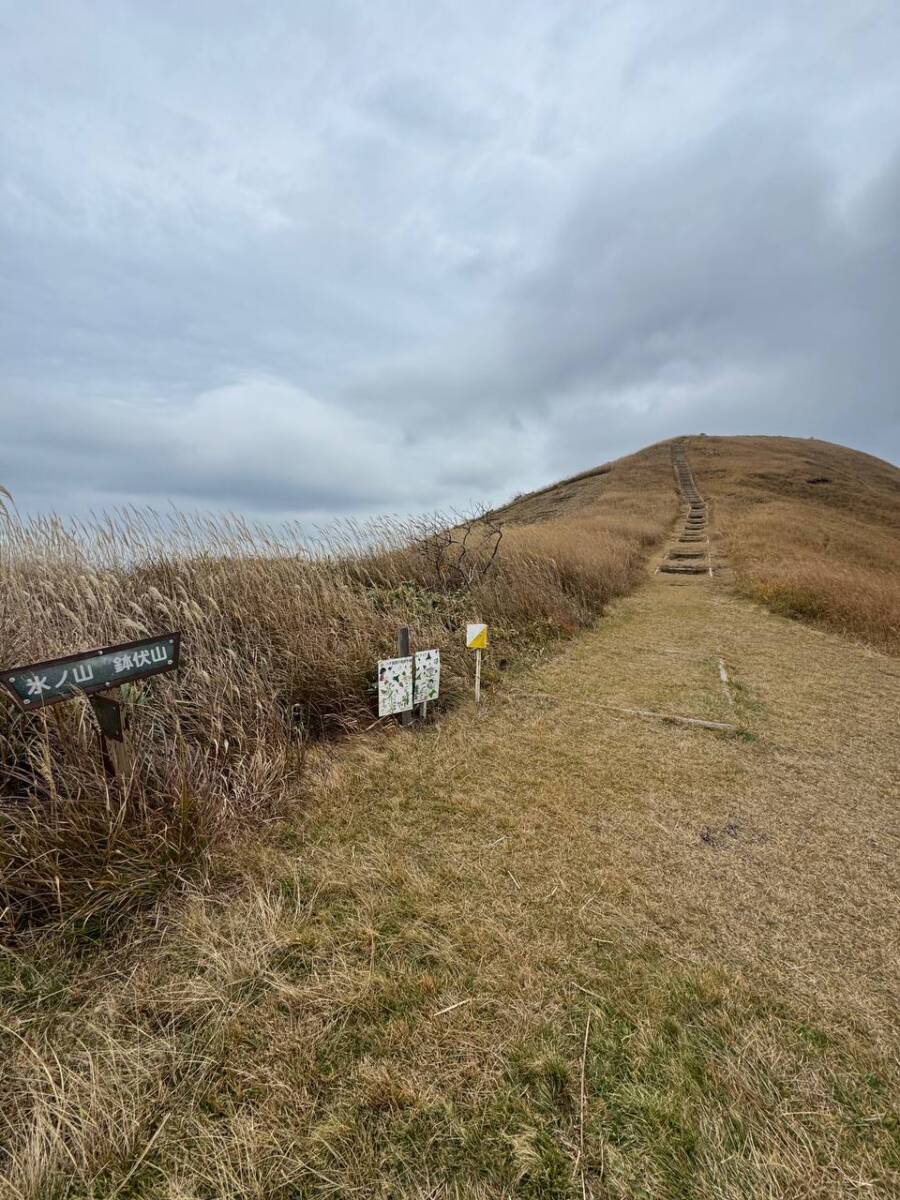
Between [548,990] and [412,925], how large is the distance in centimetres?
65

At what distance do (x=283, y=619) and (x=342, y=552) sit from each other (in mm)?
2324

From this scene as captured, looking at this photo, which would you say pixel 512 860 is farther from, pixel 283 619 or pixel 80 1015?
pixel 283 619

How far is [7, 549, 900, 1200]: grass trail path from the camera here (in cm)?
142

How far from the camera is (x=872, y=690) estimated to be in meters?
5.74

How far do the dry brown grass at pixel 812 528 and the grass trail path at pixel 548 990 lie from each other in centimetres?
605

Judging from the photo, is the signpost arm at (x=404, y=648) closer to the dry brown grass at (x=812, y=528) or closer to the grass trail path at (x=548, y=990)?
the grass trail path at (x=548, y=990)

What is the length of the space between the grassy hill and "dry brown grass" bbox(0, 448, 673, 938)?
0.10ft

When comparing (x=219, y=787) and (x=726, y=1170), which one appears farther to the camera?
(x=219, y=787)

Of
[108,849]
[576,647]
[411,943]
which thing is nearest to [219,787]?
[108,849]

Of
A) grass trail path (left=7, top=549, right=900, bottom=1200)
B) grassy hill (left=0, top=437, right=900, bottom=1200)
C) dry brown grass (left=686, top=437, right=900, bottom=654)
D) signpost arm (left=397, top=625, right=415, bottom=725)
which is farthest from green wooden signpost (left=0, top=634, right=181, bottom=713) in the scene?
dry brown grass (left=686, top=437, right=900, bottom=654)

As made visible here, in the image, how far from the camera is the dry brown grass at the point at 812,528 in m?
8.75

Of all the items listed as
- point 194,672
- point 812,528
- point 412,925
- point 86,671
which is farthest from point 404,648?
point 812,528

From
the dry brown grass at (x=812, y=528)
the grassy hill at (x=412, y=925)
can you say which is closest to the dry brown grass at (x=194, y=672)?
the grassy hill at (x=412, y=925)

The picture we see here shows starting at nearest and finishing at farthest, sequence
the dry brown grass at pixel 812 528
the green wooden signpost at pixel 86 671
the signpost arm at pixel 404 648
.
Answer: the green wooden signpost at pixel 86 671, the signpost arm at pixel 404 648, the dry brown grass at pixel 812 528
